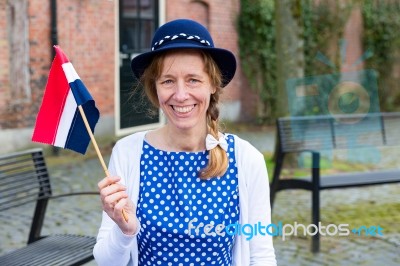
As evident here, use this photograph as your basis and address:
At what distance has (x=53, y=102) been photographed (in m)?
2.47

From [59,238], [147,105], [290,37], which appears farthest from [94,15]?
[147,105]

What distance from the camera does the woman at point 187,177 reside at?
2.20 m

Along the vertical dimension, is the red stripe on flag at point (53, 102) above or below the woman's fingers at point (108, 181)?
above

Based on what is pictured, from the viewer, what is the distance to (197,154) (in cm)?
231

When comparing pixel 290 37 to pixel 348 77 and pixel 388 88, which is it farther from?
pixel 388 88

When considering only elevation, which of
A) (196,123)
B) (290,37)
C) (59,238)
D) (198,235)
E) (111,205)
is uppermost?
(290,37)

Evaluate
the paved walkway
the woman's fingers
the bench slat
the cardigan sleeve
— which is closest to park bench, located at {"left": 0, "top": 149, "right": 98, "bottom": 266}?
the bench slat

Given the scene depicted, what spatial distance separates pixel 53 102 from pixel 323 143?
4.17m

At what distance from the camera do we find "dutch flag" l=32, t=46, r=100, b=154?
2348 millimetres

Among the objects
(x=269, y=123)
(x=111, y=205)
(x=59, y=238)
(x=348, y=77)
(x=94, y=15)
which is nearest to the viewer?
(x=111, y=205)

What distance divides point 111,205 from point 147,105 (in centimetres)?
67

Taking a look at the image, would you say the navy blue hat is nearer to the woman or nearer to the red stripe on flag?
the woman

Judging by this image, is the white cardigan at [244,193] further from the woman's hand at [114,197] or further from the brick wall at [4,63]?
the brick wall at [4,63]

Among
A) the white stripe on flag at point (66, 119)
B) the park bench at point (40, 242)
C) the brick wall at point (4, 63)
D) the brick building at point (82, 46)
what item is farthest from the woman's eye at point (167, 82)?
the brick wall at point (4, 63)
